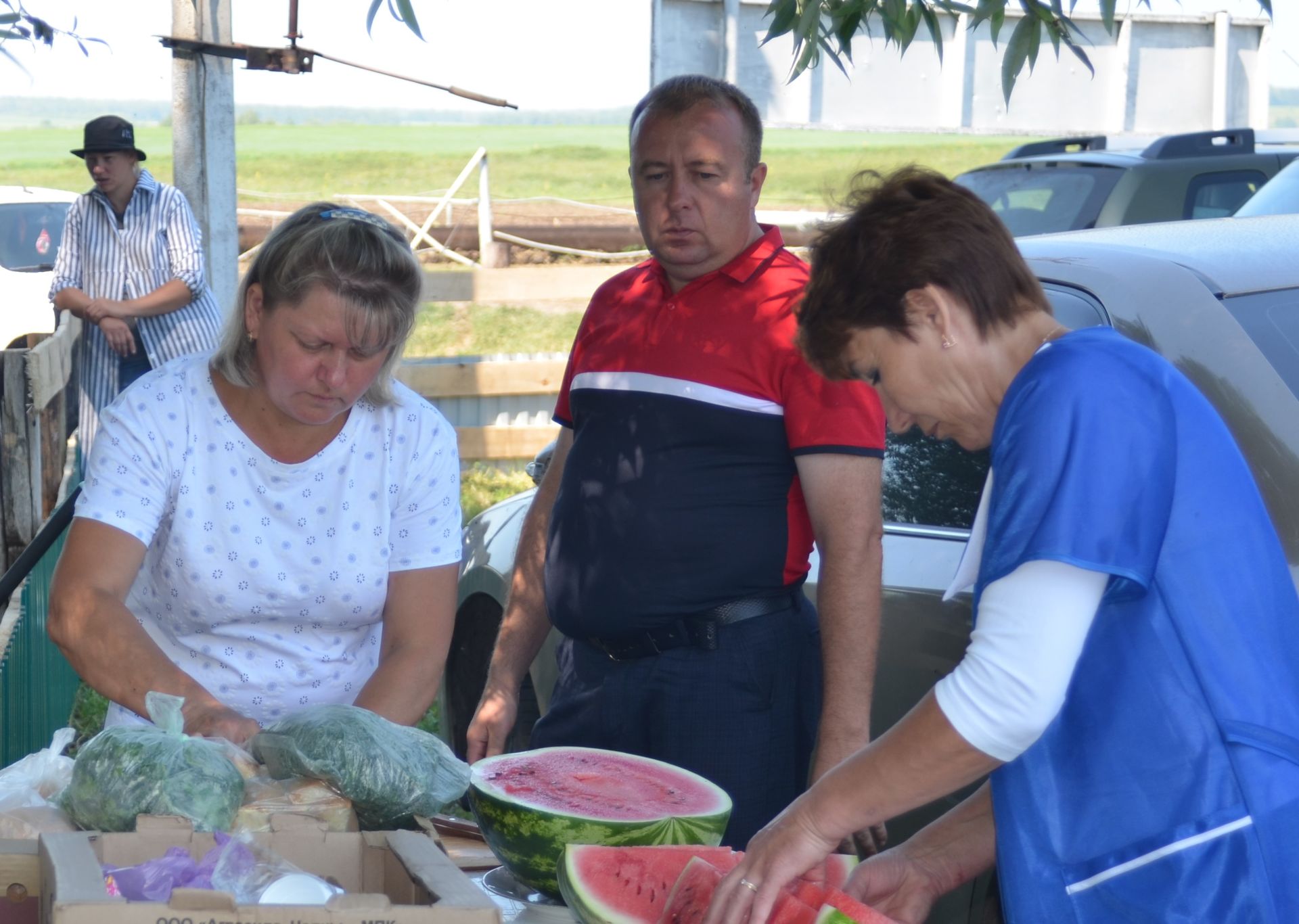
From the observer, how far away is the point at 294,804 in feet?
6.91

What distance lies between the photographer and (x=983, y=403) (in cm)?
201

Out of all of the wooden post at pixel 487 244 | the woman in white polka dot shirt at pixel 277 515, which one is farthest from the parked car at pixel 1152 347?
the wooden post at pixel 487 244

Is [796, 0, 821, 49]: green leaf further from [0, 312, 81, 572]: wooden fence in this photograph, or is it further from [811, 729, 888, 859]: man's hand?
[0, 312, 81, 572]: wooden fence

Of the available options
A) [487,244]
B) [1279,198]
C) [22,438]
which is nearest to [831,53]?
[1279,198]

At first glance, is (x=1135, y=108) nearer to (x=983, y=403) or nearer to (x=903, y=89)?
(x=903, y=89)

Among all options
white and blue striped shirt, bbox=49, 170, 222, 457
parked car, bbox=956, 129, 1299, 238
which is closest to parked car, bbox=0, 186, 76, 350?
white and blue striped shirt, bbox=49, 170, 222, 457

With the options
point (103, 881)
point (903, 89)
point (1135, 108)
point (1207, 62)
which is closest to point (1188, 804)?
point (103, 881)

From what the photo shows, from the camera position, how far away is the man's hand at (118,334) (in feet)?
25.5

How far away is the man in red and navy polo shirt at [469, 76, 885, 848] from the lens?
304cm

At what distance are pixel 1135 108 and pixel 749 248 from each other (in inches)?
318

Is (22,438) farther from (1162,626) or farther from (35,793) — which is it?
(1162,626)

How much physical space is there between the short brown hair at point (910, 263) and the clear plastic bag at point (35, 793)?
1.30 meters

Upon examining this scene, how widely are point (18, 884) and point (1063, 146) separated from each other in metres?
12.7

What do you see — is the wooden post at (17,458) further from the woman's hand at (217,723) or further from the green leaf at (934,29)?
the green leaf at (934,29)
